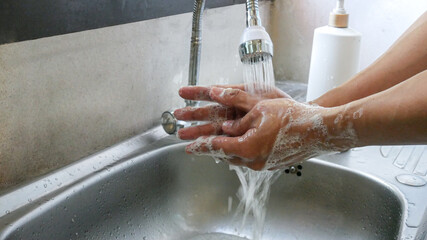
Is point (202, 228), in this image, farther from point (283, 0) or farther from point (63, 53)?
point (283, 0)

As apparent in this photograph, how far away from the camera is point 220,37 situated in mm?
1140

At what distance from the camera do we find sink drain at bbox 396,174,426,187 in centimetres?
81

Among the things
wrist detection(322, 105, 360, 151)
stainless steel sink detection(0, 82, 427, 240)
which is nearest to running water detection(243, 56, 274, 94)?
wrist detection(322, 105, 360, 151)

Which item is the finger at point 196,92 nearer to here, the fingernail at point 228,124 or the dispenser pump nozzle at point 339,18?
the fingernail at point 228,124

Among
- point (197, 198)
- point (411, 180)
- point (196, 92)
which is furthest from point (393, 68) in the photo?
point (197, 198)

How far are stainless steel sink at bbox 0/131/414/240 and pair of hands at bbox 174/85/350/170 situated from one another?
0.19 meters

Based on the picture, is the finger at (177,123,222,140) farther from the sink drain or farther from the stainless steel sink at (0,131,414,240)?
the sink drain

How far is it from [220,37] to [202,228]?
475 mm

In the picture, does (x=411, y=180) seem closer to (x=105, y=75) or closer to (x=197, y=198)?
(x=197, y=198)

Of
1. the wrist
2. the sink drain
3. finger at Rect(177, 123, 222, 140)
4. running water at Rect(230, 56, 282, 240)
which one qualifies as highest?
the wrist

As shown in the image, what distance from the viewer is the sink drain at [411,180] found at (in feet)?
2.64

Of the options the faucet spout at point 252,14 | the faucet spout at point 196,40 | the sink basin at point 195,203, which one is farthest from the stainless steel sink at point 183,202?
the faucet spout at point 252,14

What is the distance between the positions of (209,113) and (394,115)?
32 cm

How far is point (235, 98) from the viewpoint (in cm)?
71
